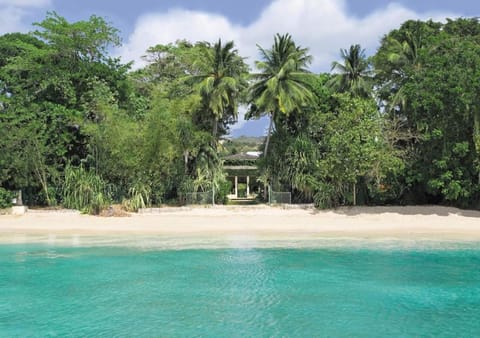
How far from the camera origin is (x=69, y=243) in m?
19.1

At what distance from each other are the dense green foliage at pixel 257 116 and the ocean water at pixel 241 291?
8.74 metres

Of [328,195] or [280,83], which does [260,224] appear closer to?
[328,195]

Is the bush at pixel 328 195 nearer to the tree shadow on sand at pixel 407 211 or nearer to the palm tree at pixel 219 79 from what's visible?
the tree shadow on sand at pixel 407 211

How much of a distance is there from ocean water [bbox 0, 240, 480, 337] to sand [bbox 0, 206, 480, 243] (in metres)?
3.65

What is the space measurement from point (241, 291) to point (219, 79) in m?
21.3

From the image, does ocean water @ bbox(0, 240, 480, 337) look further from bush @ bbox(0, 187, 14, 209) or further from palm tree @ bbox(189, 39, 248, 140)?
palm tree @ bbox(189, 39, 248, 140)

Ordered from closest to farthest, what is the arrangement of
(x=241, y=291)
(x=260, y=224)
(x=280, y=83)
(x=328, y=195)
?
(x=241, y=291), (x=260, y=224), (x=328, y=195), (x=280, y=83)

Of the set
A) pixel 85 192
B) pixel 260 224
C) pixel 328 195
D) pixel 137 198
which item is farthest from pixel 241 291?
pixel 85 192

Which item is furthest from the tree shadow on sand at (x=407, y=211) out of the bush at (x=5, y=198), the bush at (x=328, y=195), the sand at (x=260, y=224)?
the bush at (x=5, y=198)

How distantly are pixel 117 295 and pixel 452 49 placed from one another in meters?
22.5

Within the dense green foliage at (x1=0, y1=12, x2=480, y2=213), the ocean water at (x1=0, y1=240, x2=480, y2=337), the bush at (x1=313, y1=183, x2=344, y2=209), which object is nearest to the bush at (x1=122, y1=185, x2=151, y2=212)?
the dense green foliage at (x1=0, y1=12, x2=480, y2=213)

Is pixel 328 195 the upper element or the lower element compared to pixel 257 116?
lower

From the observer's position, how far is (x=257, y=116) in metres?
31.3

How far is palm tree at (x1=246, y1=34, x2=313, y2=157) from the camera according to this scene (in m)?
28.9
